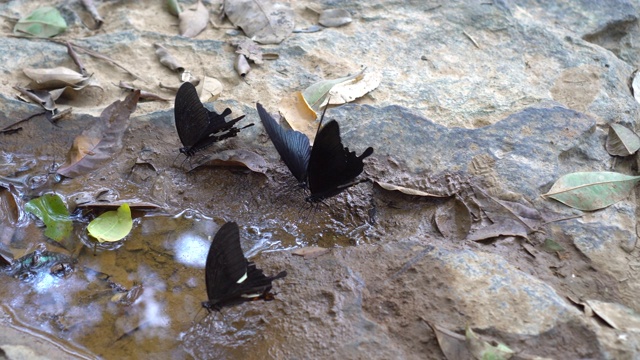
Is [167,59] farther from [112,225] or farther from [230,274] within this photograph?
[230,274]

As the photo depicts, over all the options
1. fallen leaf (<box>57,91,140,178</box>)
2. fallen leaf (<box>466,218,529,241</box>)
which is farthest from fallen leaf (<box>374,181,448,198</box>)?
fallen leaf (<box>57,91,140,178</box>)

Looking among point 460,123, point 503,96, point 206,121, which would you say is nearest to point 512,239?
point 460,123

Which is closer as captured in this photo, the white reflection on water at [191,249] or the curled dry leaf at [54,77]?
the white reflection on water at [191,249]

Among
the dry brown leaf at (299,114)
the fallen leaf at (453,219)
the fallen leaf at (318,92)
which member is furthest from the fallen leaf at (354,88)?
the fallen leaf at (453,219)

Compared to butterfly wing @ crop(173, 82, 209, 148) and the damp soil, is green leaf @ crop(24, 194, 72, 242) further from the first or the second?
butterfly wing @ crop(173, 82, 209, 148)

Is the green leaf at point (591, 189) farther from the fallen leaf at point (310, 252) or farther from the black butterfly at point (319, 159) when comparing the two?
the fallen leaf at point (310, 252)
